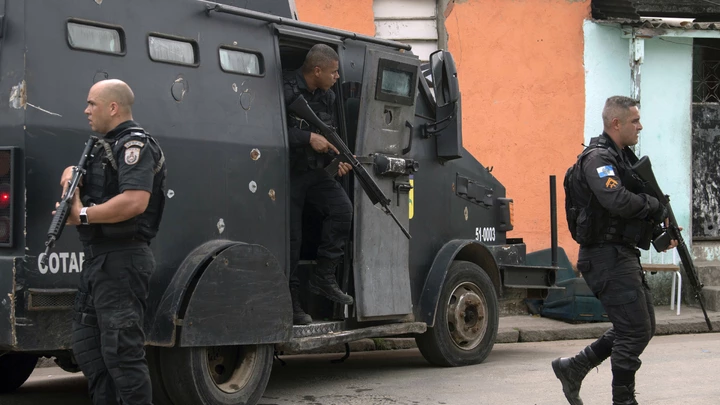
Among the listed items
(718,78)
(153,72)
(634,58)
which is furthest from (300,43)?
(718,78)

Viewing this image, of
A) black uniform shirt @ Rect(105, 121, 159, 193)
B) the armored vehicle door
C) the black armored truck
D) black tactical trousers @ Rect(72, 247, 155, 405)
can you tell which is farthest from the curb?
black uniform shirt @ Rect(105, 121, 159, 193)

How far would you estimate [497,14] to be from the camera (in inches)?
506

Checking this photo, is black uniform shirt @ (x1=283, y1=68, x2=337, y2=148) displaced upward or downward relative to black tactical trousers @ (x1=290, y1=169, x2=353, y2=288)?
upward

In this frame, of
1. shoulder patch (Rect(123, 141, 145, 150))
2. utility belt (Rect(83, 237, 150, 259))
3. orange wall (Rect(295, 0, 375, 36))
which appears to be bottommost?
utility belt (Rect(83, 237, 150, 259))

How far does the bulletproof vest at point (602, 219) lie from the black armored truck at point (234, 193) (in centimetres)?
164

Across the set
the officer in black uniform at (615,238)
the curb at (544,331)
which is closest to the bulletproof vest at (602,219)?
the officer in black uniform at (615,238)

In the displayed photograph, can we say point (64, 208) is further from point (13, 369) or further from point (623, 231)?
point (623, 231)

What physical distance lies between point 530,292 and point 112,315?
17.0 feet

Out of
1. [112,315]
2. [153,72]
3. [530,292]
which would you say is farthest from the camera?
[530,292]

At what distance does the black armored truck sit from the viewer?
5.50 metres

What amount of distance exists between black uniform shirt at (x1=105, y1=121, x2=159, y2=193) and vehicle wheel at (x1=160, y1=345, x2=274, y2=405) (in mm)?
1462

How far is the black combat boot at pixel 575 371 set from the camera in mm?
6203

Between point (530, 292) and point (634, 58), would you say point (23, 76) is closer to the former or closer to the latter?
point (530, 292)

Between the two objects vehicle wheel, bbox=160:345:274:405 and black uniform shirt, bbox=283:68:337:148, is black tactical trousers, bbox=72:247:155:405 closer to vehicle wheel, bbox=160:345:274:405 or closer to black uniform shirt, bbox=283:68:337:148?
vehicle wheel, bbox=160:345:274:405
